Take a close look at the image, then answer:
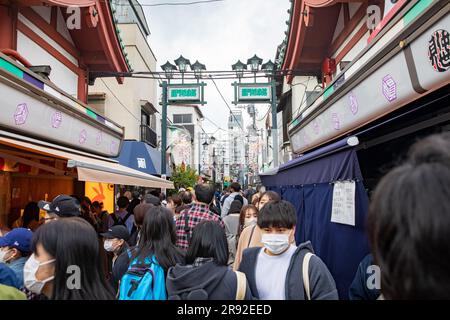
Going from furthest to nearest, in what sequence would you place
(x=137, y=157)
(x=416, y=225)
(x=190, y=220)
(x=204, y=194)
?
(x=137, y=157) → (x=204, y=194) → (x=190, y=220) → (x=416, y=225)

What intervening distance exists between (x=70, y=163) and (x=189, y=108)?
4433cm

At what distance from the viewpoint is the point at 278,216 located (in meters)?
3.08

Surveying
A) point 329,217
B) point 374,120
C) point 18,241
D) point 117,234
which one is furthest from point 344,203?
point 18,241

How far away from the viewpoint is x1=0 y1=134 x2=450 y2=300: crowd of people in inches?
36.7

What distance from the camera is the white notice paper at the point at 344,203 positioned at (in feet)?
12.1

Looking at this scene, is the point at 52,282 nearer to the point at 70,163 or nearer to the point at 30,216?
the point at 70,163

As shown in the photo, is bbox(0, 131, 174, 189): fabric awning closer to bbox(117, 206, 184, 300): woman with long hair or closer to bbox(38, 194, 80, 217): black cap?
bbox(38, 194, 80, 217): black cap

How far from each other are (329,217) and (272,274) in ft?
7.65

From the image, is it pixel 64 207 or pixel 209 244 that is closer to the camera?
pixel 209 244

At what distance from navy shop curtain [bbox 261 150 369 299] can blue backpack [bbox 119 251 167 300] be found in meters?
1.89

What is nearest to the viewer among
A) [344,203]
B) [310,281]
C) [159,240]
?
Answer: [310,281]

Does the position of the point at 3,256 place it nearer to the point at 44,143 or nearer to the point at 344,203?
the point at 44,143

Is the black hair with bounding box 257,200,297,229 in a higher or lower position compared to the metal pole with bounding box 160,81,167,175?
lower

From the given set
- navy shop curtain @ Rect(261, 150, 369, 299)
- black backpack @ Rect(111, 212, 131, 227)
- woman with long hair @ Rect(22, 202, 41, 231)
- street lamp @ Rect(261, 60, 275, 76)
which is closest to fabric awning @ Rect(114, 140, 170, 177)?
street lamp @ Rect(261, 60, 275, 76)
